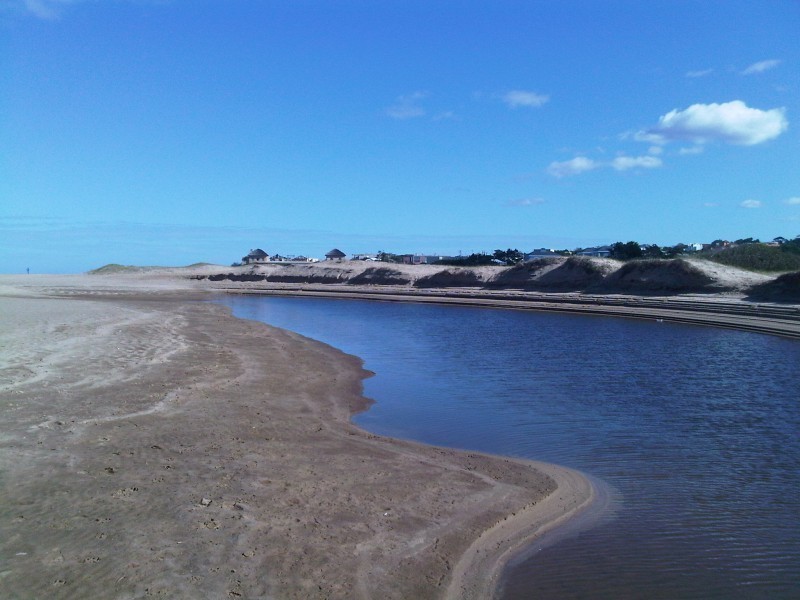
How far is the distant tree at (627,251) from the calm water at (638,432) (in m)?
43.0

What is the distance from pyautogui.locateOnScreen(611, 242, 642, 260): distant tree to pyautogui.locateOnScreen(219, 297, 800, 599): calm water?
42985mm

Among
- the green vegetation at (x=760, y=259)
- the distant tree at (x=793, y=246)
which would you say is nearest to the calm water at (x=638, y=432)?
the green vegetation at (x=760, y=259)

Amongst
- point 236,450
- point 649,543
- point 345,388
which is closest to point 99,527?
point 236,450

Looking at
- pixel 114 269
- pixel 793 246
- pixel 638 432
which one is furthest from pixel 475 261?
pixel 638 432

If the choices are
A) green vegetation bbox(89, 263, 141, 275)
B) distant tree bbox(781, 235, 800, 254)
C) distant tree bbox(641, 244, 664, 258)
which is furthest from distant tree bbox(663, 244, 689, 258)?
green vegetation bbox(89, 263, 141, 275)

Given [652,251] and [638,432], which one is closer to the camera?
[638,432]

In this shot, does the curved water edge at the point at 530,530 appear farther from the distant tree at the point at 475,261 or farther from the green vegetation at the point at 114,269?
the green vegetation at the point at 114,269

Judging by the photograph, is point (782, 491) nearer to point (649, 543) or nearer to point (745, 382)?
point (649, 543)

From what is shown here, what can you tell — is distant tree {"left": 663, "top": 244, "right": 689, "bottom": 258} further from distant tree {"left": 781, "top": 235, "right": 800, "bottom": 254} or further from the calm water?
the calm water

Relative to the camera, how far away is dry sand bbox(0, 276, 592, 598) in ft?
16.0

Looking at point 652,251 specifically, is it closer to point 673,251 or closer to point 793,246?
point 673,251

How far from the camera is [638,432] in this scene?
10.5 metres

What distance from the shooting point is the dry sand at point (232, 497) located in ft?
16.0

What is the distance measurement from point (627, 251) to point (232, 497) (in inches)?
2613
